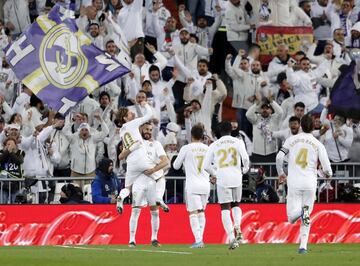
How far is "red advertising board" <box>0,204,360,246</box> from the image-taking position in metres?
30.3

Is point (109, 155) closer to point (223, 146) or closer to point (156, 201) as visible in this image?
point (156, 201)

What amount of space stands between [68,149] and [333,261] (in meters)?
12.6

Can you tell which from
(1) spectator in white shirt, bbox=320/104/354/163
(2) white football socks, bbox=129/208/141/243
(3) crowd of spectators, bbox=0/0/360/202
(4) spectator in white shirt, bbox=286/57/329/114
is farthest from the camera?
(4) spectator in white shirt, bbox=286/57/329/114

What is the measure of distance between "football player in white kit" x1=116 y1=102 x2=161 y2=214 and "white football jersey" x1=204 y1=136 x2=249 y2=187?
1.70 meters

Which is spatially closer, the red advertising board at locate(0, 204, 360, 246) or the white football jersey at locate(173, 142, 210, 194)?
the white football jersey at locate(173, 142, 210, 194)

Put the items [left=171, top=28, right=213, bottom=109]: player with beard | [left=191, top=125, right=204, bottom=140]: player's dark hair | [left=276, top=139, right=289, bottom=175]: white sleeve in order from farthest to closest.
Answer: [left=171, top=28, right=213, bottom=109]: player with beard
[left=191, top=125, right=204, bottom=140]: player's dark hair
[left=276, top=139, right=289, bottom=175]: white sleeve

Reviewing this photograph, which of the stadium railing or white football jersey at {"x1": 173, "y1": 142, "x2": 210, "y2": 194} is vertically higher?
white football jersey at {"x1": 173, "y1": 142, "x2": 210, "y2": 194}

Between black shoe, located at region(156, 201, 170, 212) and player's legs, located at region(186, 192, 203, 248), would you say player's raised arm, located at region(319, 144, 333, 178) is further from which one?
black shoe, located at region(156, 201, 170, 212)

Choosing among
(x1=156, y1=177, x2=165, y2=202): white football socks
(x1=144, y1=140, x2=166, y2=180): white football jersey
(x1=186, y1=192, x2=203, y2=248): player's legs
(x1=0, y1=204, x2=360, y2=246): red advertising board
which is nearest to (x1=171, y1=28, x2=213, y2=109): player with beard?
(x1=0, y1=204, x2=360, y2=246): red advertising board

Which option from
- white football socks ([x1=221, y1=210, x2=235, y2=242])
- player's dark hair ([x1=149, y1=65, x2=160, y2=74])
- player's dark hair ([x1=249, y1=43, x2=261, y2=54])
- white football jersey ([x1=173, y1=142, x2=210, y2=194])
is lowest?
white football socks ([x1=221, y1=210, x2=235, y2=242])

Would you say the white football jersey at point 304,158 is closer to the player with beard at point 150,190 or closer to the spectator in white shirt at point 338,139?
the player with beard at point 150,190

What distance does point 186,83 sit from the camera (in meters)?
36.3

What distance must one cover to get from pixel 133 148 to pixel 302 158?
4.40m

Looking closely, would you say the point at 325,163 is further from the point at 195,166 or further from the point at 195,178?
the point at 195,178
